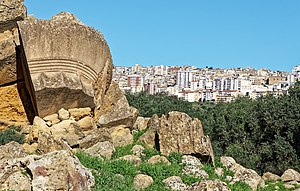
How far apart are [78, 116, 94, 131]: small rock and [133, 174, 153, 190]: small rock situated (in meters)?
3.60

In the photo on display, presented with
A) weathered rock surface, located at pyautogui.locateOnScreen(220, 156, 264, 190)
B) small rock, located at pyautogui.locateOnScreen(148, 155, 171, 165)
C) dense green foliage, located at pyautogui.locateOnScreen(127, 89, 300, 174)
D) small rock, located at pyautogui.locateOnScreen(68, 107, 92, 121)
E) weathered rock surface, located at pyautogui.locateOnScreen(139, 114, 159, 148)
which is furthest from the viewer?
dense green foliage, located at pyautogui.locateOnScreen(127, 89, 300, 174)

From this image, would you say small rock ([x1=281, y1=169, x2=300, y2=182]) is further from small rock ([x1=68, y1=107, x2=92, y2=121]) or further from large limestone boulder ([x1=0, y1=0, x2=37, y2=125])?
large limestone boulder ([x1=0, y1=0, x2=37, y2=125])

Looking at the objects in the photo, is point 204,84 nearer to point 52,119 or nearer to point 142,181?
point 52,119

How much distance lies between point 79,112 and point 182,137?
298 cm

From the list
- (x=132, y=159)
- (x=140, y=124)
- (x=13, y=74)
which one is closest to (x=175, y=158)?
(x=132, y=159)

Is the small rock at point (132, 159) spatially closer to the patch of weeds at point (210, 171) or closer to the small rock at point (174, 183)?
the small rock at point (174, 183)

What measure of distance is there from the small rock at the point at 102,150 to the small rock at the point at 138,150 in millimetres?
601

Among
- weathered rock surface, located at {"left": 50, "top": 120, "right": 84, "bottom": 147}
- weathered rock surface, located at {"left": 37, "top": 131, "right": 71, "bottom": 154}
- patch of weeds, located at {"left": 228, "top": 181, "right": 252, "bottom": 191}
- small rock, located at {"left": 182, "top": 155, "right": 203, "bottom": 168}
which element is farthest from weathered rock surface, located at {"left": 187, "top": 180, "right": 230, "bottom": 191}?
A: weathered rock surface, located at {"left": 50, "top": 120, "right": 84, "bottom": 147}

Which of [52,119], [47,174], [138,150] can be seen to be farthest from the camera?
[52,119]

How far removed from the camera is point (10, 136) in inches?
578

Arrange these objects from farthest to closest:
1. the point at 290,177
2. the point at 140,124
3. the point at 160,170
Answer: the point at 290,177 → the point at 140,124 → the point at 160,170

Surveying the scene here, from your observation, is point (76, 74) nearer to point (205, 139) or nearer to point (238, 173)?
point (205, 139)

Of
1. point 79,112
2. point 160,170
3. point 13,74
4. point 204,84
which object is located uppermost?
point 204,84

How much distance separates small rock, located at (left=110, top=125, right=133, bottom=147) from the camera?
15703 millimetres
